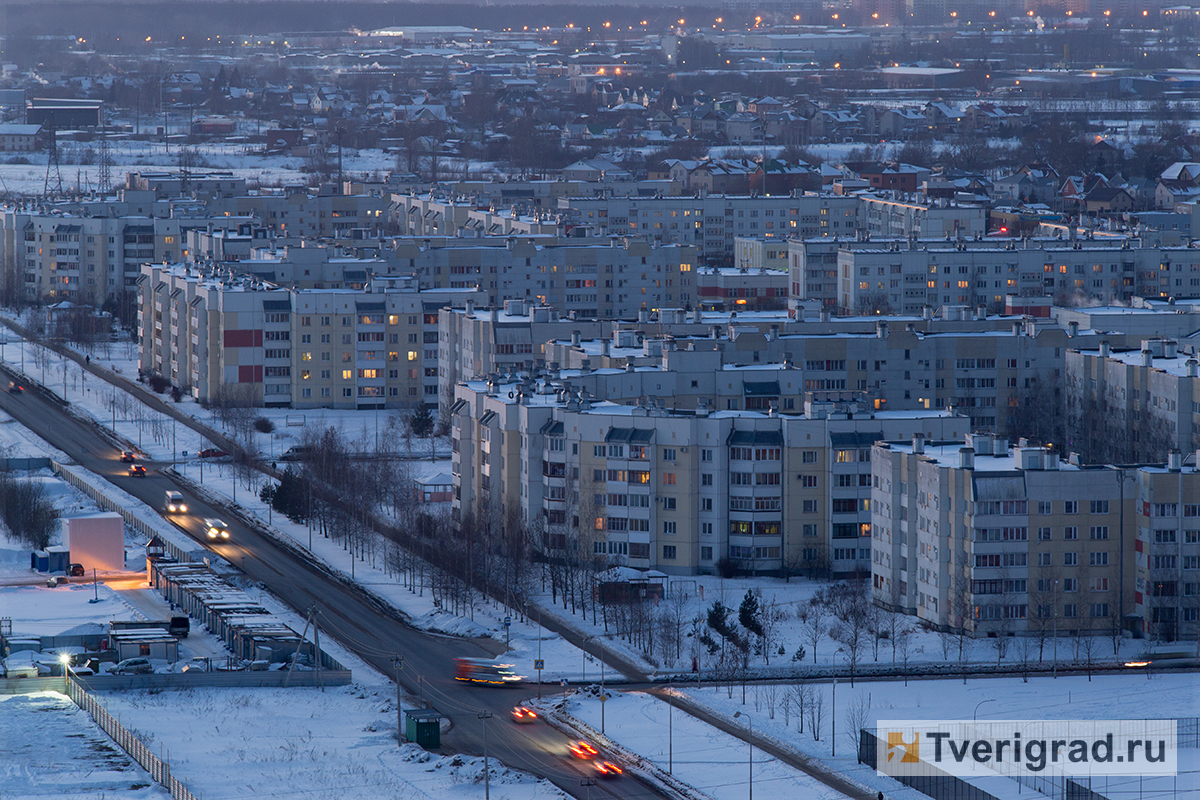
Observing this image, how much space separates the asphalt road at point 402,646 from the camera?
25.6 m

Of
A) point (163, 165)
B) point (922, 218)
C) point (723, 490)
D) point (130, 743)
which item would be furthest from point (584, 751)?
point (163, 165)

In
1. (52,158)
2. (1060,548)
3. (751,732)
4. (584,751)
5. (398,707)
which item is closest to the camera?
(584,751)

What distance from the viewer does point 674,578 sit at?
115ft

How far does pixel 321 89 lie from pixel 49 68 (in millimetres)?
37663

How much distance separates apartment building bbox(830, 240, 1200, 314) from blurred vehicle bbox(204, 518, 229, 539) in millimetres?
26622

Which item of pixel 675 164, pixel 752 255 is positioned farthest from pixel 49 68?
pixel 752 255

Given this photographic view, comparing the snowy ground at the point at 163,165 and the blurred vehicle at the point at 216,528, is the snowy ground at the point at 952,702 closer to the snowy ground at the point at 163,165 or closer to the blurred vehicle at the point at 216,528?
the blurred vehicle at the point at 216,528

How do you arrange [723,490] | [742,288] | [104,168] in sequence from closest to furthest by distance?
[723,490] → [742,288] → [104,168]

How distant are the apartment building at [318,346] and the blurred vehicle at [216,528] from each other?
38.5 ft

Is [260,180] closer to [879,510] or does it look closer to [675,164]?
[675,164]

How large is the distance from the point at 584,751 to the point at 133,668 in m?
7.41

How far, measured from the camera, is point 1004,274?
204 ft

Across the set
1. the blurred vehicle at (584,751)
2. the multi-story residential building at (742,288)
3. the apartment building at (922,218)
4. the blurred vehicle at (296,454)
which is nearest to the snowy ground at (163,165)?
the apartment building at (922,218)

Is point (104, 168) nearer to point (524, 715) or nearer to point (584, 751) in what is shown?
point (524, 715)
